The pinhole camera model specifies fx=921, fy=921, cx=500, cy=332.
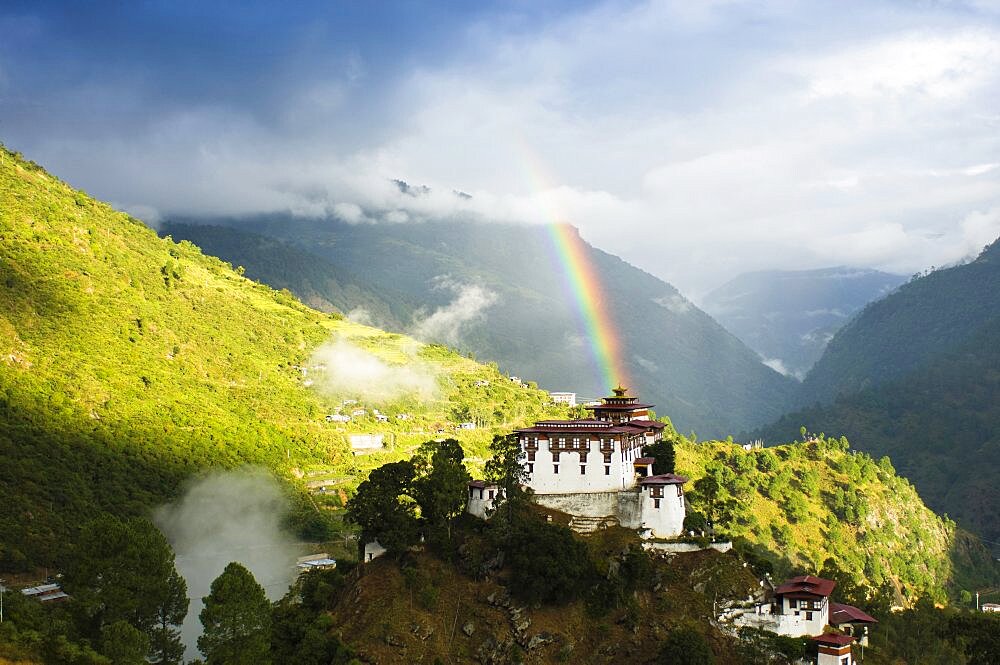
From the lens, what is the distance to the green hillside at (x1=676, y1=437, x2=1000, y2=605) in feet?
436

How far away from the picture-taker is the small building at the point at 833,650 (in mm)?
57344

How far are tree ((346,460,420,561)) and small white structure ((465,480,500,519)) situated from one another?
4632 mm

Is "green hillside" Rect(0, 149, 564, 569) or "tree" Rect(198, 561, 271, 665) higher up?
"green hillside" Rect(0, 149, 564, 569)

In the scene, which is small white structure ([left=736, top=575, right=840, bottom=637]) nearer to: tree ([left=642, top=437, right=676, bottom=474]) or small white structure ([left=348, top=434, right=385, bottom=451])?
tree ([left=642, top=437, right=676, bottom=474])

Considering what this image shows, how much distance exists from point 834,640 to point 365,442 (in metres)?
85.2

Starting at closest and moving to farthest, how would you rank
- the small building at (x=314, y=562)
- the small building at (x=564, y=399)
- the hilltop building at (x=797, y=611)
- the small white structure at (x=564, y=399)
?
1. the hilltop building at (x=797, y=611)
2. the small building at (x=314, y=562)
3. the small building at (x=564, y=399)
4. the small white structure at (x=564, y=399)

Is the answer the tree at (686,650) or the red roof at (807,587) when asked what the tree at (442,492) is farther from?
the red roof at (807,587)

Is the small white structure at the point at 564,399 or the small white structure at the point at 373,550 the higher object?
the small white structure at the point at 564,399

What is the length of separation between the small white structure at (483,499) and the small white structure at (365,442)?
65.8m

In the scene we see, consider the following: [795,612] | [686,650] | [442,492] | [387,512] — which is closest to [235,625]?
[387,512]

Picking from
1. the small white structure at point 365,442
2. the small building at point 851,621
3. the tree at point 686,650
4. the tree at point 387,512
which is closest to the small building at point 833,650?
the small building at point 851,621

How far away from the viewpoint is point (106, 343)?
125 metres

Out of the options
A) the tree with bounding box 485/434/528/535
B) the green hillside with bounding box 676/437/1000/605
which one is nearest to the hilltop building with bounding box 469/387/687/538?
the tree with bounding box 485/434/528/535

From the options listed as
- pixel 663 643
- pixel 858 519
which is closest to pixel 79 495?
pixel 663 643
